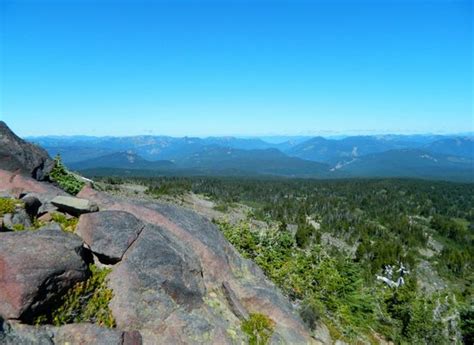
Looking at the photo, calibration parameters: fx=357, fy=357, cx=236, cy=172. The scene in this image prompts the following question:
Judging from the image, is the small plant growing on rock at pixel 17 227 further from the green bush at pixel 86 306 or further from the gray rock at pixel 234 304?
the gray rock at pixel 234 304

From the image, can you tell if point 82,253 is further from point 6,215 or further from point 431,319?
point 431,319

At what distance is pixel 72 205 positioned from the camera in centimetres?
1393

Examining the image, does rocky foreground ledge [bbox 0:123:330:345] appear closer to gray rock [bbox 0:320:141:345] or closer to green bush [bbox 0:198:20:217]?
gray rock [bbox 0:320:141:345]

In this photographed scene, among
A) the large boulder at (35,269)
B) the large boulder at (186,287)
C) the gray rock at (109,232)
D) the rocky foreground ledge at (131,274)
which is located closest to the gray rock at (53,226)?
the rocky foreground ledge at (131,274)

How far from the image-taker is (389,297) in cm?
3403

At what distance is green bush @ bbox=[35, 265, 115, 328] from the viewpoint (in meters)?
9.71

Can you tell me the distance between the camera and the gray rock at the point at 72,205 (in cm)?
1392

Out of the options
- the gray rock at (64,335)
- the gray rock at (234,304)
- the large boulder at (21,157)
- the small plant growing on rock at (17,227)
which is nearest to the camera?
the gray rock at (64,335)

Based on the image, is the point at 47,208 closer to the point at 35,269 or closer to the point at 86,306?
the point at 35,269

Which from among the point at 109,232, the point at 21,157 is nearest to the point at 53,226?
the point at 109,232

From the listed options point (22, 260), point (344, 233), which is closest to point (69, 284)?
point (22, 260)

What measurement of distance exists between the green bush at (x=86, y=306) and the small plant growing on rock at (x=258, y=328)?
4658 millimetres

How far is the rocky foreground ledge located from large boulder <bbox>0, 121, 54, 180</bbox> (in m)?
0.50

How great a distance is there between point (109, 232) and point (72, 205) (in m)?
2.40
